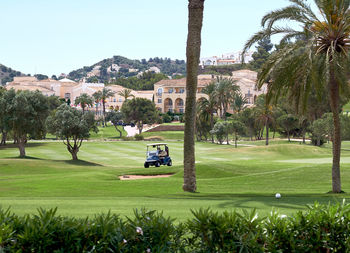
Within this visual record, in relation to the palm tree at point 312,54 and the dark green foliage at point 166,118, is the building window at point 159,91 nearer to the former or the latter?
the dark green foliage at point 166,118

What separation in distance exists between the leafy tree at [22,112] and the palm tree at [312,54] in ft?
111

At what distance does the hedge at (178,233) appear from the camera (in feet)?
16.7

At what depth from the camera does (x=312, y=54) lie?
1591 cm

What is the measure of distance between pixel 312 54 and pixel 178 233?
470 inches

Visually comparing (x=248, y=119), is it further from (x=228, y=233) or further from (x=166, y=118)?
(x=228, y=233)

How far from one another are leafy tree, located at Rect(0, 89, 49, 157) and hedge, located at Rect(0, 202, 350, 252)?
143ft

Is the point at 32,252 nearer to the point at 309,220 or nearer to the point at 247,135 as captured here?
the point at 309,220

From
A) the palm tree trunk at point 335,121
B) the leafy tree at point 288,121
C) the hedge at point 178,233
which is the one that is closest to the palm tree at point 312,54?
the palm tree trunk at point 335,121

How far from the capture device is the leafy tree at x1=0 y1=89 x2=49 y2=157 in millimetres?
46750

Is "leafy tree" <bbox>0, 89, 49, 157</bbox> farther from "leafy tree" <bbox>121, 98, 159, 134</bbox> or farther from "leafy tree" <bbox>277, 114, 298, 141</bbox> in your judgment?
"leafy tree" <bbox>121, 98, 159, 134</bbox>

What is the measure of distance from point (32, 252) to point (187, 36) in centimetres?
1398

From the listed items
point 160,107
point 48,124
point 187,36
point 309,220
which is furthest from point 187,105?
point 160,107

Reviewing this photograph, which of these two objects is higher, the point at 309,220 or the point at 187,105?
the point at 187,105

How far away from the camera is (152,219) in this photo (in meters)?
5.48
